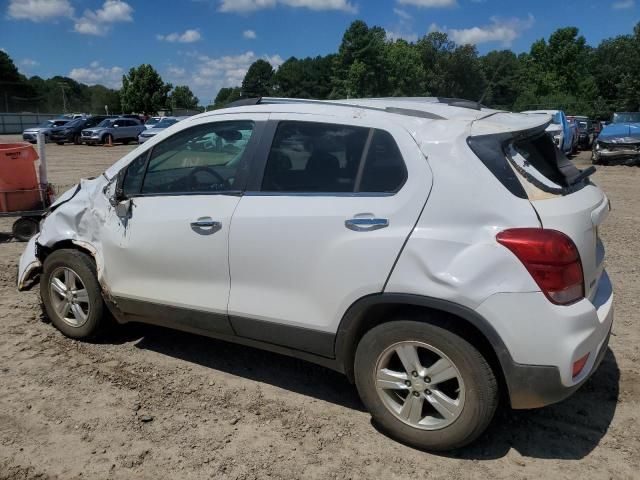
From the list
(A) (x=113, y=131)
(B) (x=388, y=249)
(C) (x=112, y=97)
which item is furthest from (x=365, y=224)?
(C) (x=112, y=97)

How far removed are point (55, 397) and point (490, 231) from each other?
2890mm

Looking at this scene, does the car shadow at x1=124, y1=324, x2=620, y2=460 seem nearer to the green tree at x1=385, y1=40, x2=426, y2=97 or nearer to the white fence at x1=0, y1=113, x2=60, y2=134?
the white fence at x1=0, y1=113, x2=60, y2=134

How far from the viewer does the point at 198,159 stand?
4.02m

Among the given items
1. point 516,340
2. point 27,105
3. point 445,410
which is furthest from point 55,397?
point 27,105

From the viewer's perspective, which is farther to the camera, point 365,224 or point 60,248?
point 60,248

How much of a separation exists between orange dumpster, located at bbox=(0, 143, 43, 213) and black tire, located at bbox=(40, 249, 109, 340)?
166 inches

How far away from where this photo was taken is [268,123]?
3.53 metres

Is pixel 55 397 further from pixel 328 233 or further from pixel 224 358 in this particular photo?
pixel 328 233

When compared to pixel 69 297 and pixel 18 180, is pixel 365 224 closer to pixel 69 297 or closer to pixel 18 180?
pixel 69 297

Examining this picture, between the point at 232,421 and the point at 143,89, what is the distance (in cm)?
6770

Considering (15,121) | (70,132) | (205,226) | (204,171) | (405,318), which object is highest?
(204,171)

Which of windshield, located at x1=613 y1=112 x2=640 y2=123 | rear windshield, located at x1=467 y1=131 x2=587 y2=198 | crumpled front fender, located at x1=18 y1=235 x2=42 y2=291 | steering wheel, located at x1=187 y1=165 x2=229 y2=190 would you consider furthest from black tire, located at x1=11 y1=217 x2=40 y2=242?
windshield, located at x1=613 y1=112 x2=640 y2=123

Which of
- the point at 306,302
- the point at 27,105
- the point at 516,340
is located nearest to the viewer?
the point at 516,340

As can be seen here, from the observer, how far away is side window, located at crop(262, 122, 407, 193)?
3.09m
